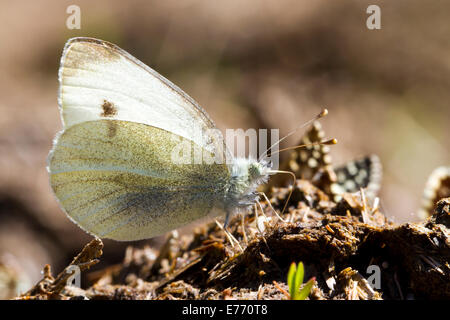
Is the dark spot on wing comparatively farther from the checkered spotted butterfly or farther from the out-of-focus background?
the out-of-focus background

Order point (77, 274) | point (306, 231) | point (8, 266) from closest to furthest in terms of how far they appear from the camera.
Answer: point (306, 231) < point (77, 274) < point (8, 266)

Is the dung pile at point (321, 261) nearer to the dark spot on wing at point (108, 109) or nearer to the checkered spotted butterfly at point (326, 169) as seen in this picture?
the checkered spotted butterfly at point (326, 169)

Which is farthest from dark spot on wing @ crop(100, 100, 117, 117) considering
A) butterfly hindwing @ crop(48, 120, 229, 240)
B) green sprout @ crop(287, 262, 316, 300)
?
green sprout @ crop(287, 262, 316, 300)

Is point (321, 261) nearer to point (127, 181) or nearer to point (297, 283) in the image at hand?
point (297, 283)

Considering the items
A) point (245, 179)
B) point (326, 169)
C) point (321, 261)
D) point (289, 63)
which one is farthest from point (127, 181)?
point (289, 63)

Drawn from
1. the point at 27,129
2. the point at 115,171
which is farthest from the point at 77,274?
the point at 27,129

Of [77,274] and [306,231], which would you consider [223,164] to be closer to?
[306,231]
